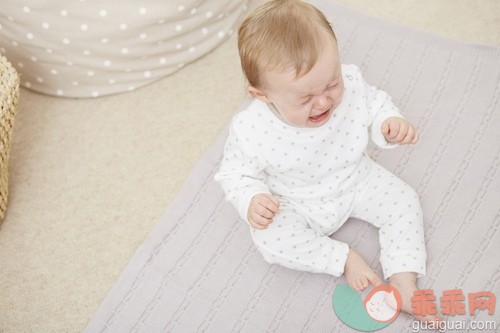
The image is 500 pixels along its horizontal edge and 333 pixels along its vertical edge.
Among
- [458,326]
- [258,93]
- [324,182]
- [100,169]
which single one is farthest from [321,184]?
[100,169]

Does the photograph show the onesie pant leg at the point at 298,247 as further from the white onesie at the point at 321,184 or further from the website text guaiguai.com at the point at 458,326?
the website text guaiguai.com at the point at 458,326

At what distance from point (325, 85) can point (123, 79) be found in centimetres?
71

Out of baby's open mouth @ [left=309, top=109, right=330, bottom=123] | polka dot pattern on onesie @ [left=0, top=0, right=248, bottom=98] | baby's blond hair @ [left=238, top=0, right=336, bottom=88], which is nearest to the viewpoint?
baby's blond hair @ [left=238, top=0, right=336, bottom=88]

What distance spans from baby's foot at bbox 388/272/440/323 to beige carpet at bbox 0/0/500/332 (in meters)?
0.53

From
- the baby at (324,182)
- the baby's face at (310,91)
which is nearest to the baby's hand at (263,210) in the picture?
the baby at (324,182)

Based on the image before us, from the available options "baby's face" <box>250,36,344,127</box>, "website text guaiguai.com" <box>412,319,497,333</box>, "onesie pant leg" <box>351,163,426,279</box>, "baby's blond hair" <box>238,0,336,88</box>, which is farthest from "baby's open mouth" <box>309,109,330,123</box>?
"website text guaiguai.com" <box>412,319,497,333</box>

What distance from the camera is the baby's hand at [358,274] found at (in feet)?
3.60

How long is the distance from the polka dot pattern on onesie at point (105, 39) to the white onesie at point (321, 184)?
17.1 inches

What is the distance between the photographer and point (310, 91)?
3.10 feet

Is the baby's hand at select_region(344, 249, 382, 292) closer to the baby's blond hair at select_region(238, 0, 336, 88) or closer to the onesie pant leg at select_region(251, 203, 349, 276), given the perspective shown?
the onesie pant leg at select_region(251, 203, 349, 276)

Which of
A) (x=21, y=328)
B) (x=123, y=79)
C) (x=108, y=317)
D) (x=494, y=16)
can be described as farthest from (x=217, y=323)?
(x=494, y=16)

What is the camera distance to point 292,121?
1.02 meters

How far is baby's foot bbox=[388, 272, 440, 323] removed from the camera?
3.42ft

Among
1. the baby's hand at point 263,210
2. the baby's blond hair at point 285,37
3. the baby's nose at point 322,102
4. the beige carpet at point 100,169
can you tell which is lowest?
the beige carpet at point 100,169
